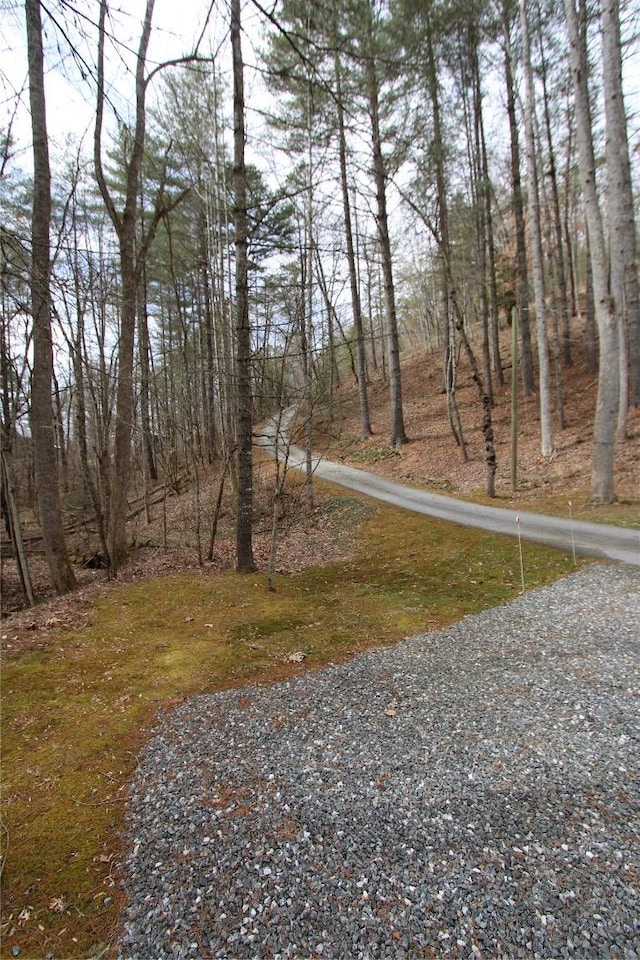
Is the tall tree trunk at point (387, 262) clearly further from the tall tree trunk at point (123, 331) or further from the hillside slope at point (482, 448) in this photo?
the tall tree trunk at point (123, 331)

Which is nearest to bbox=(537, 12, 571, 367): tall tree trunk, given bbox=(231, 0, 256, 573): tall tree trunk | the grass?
bbox=(231, 0, 256, 573): tall tree trunk

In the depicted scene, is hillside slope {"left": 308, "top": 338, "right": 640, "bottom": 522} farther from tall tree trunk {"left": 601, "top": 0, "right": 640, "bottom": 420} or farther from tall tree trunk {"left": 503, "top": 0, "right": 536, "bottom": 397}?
tall tree trunk {"left": 601, "top": 0, "right": 640, "bottom": 420}

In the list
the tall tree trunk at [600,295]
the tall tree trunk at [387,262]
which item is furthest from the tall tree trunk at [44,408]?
the tall tree trunk at [600,295]

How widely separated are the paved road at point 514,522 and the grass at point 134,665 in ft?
2.15

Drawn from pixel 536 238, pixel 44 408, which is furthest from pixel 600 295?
pixel 44 408

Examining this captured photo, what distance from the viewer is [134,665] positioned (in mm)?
4062

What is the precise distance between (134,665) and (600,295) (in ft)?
33.7

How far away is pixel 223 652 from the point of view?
14.2ft

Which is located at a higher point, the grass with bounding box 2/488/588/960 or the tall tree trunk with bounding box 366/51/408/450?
the tall tree trunk with bounding box 366/51/408/450

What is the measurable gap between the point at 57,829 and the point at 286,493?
38.0ft

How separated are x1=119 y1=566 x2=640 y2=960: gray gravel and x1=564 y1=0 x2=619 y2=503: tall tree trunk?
255 inches

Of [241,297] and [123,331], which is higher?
[123,331]

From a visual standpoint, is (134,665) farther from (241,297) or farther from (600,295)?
(600,295)

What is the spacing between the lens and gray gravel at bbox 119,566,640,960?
172 cm
